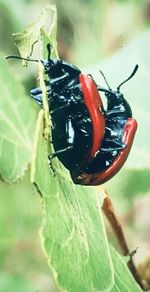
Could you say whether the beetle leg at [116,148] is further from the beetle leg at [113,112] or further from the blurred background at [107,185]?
the blurred background at [107,185]

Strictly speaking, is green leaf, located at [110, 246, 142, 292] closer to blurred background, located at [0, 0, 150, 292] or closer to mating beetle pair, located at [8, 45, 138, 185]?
mating beetle pair, located at [8, 45, 138, 185]

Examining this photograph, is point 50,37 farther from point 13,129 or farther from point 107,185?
point 107,185

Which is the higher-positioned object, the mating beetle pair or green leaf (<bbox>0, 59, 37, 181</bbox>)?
the mating beetle pair

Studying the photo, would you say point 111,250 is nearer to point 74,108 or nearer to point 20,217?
point 74,108

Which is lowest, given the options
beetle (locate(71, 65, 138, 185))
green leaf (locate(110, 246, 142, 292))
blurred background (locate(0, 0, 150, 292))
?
blurred background (locate(0, 0, 150, 292))

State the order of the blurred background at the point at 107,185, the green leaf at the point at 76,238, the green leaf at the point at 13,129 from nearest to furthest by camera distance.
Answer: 1. the green leaf at the point at 76,238
2. the green leaf at the point at 13,129
3. the blurred background at the point at 107,185

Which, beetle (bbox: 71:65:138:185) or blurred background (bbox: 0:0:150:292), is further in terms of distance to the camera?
blurred background (bbox: 0:0:150:292)

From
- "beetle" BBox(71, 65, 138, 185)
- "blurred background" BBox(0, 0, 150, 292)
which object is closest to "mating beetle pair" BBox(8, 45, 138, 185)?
"beetle" BBox(71, 65, 138, 185)

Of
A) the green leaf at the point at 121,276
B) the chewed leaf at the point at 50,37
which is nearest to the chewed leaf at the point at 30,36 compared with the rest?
the chewed leaf at the point at 50,37
